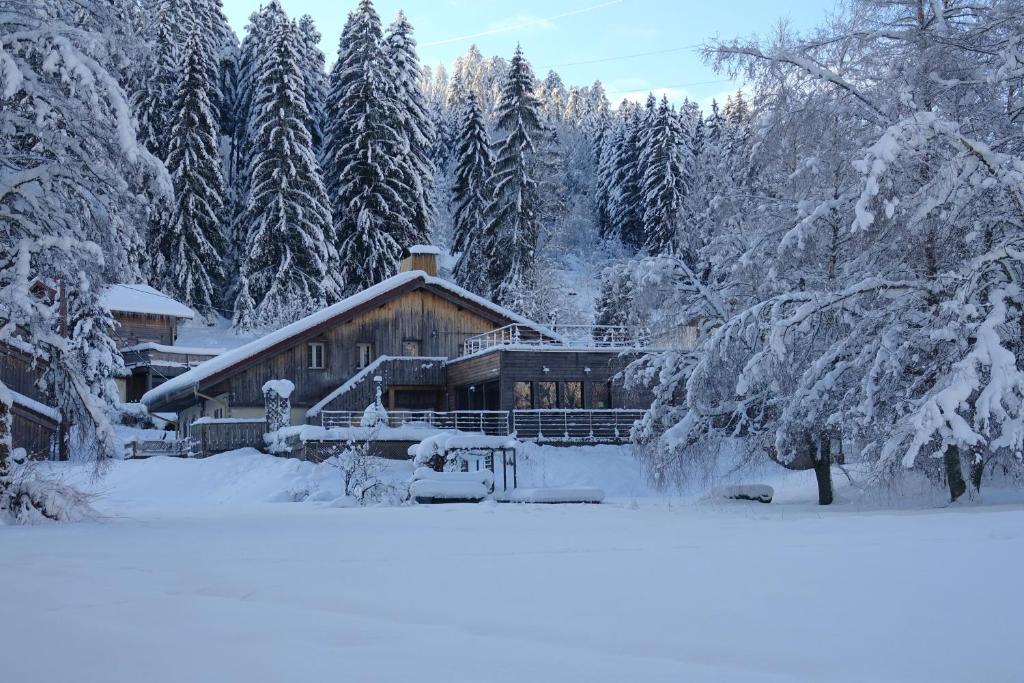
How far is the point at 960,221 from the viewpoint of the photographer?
13008 mm

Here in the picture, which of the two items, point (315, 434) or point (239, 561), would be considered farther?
point (315, 434)

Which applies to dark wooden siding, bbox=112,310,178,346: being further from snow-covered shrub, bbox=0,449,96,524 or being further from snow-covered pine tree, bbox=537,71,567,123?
snow-covered pine tree, bbox=537,71,567,123

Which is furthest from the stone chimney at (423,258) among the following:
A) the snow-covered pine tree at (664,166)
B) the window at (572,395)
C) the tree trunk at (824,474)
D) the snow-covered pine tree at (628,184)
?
the snow-covered pine tree at (628,184)

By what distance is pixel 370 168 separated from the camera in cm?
5259

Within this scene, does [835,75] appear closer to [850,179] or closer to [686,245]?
[850,179]

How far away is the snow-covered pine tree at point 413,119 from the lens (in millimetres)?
53812

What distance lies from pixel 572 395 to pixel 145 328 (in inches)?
→ 969

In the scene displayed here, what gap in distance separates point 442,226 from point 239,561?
250ft

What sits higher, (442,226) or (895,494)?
(442,226)

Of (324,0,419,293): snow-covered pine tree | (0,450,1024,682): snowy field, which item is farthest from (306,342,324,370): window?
(0,450,1024,682): snowy field

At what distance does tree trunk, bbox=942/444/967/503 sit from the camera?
523 inches

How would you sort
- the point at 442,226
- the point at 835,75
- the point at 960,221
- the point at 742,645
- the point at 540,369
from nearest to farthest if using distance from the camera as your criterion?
the point at 742,645 < the point at 960,221 < the point at 835,75 < the point at 540,369 < the point at 442,226

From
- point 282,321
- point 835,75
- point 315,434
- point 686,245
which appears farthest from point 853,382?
point 282,321

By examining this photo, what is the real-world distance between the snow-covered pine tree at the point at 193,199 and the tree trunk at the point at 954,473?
150ft
